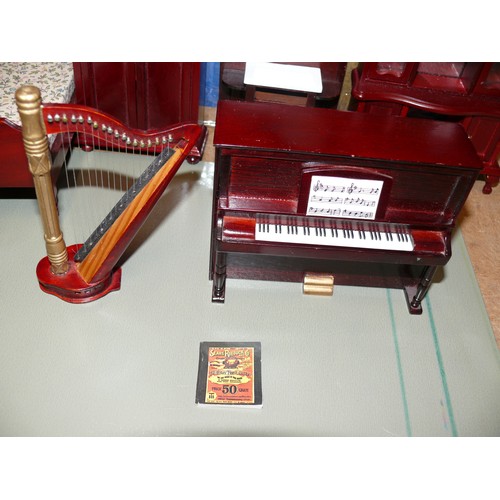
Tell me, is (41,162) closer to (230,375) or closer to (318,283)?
(230,375)

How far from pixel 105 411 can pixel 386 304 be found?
1718mm

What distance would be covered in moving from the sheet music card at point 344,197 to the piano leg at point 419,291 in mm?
551

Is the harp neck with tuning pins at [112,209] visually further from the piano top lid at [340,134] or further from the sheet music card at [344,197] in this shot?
the sheet music card at [344,197]

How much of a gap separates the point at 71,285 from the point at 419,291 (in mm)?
1990

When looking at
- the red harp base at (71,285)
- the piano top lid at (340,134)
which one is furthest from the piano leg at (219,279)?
the piano top lid at (340,134)

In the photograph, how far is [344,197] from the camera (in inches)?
110

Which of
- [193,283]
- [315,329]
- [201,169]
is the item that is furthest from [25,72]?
[315,329]

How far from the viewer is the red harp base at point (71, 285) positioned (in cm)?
316

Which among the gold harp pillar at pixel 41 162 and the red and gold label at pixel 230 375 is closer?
the gold harp pillar at pixel 41 162

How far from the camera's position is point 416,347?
3199 mm

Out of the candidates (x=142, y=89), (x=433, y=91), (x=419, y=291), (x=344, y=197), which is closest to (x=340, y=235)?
(x=344, y=197)

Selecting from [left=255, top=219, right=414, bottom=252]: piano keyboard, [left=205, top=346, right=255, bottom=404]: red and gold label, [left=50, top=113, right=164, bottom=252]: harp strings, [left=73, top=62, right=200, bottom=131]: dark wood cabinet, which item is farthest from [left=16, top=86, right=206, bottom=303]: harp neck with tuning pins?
[left=73, top=62, right=200, bottom=131]: dark wood cabinet

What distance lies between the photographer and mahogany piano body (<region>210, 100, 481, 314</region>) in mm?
2697

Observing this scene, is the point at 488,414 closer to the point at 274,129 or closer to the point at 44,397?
the point at 274,129
